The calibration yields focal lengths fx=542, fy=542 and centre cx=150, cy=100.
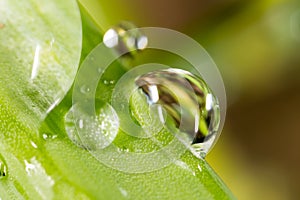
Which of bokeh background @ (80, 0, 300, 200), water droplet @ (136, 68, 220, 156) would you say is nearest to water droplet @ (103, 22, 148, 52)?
water droplet @ (136, 68, 220, 156)

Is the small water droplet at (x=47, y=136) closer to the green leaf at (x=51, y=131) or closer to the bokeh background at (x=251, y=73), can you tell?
the green leaf at (x=51, y=131)

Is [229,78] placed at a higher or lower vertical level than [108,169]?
lower

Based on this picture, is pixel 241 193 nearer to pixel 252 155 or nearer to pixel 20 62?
pixel 252 155

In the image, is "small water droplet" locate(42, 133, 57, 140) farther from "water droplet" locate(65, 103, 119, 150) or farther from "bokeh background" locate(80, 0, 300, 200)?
"bokeh background" locate(80, 0, 300, 200)

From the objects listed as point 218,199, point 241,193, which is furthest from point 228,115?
point 218,199

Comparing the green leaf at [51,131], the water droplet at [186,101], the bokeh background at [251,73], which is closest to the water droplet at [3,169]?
the green leaf at [51,131]
